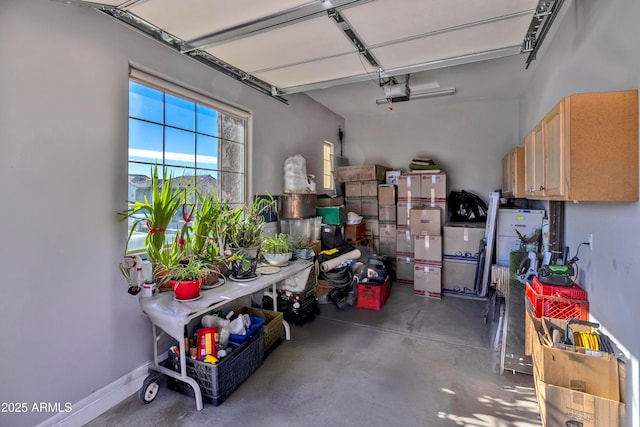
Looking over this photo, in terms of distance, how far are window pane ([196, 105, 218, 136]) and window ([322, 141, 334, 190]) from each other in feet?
8.39

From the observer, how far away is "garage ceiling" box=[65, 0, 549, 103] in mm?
1931

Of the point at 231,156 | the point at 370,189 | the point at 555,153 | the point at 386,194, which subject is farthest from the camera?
the point at 370,189

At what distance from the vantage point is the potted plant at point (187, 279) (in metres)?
2.10

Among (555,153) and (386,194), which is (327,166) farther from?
(555,153)

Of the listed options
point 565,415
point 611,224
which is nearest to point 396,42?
point 611,224

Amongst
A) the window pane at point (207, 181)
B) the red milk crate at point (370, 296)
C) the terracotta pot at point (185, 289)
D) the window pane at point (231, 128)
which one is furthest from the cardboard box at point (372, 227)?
the terracotta pot at point (185, 289)

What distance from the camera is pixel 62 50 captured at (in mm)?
1918

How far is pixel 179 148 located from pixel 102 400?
1998mm

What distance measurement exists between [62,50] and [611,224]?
3.44m

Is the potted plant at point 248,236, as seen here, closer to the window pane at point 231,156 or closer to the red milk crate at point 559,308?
the window pane at point 231,156

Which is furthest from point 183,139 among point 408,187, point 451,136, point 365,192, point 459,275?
point 451,136

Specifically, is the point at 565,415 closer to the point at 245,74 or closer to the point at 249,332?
the point at 249,332

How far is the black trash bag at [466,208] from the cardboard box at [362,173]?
4.23 ft

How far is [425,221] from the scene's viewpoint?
4660mm
